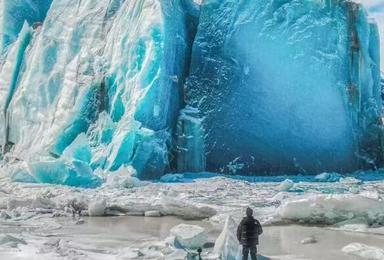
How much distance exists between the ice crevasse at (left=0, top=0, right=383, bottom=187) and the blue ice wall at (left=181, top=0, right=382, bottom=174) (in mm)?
35

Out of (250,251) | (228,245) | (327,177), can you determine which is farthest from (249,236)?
(327,177)

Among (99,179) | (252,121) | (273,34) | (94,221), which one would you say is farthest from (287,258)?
(273,34)

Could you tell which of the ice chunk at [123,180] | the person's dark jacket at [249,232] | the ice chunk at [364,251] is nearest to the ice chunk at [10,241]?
the person's dark jacket at [249,232]

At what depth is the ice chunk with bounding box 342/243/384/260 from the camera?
7089mm

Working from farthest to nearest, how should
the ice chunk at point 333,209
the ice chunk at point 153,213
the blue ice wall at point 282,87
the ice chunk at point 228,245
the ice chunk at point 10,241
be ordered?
the blue ice wall at point 282,87 → the ice chunk at point 153,213 → the ice chunk at point 333,209 → the ice chunk at point 10,241 → the ice chunk at point 228,245

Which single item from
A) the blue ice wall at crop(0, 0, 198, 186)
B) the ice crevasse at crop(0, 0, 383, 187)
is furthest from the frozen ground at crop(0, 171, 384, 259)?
the ice crevasse at crop(0, 0, 383, 187)

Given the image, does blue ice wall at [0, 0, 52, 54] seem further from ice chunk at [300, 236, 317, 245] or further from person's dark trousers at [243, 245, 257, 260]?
person's dark trousers at [243, 245, 257, 260]

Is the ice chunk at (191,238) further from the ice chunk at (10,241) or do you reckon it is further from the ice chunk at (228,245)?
the ice chunk at (10,241)

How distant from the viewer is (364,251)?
729cm

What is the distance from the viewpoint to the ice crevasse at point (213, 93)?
59.6 ft

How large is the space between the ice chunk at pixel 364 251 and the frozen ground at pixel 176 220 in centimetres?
1

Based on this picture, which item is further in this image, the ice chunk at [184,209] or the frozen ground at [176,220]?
the ice chunk at [184,209]

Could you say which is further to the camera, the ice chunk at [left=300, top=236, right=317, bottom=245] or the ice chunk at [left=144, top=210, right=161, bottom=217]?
the ice chunk at [left=144, top=210, right=161, bottom=217]

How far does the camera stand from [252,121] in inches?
734
